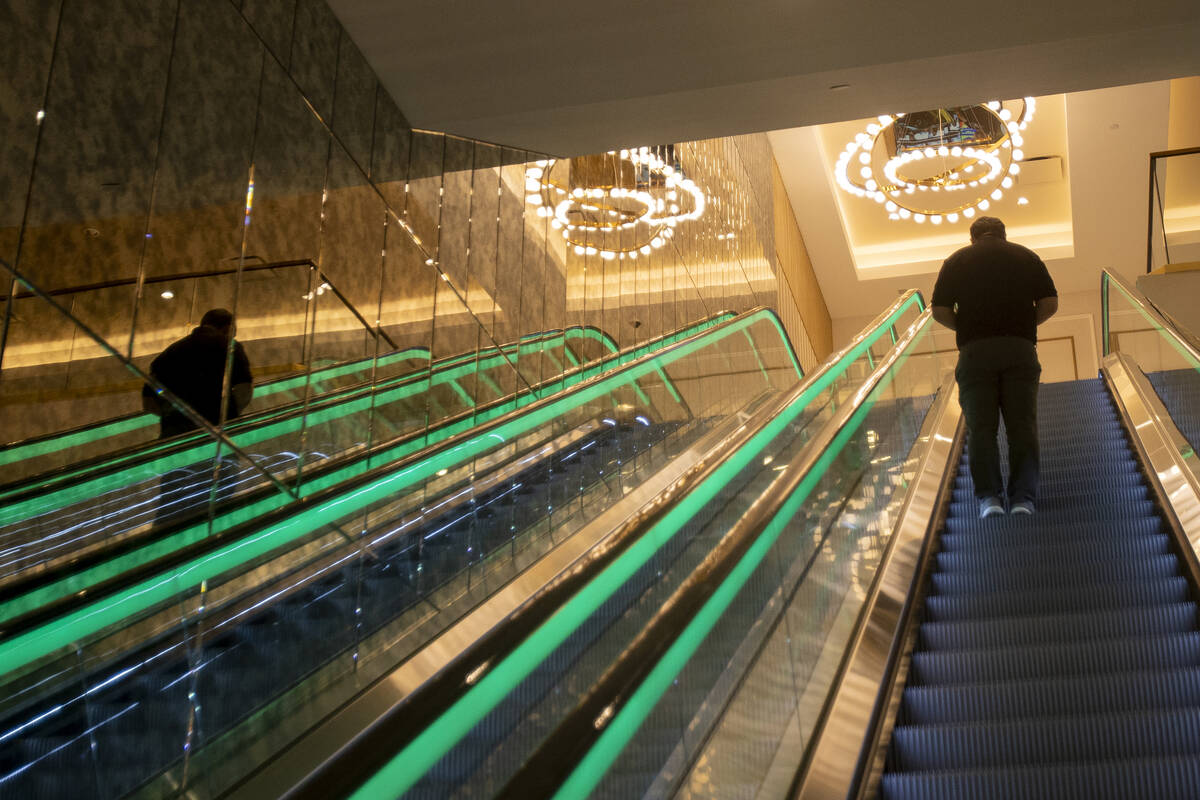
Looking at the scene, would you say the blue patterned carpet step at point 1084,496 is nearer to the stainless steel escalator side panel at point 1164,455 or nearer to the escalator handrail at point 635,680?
the stainless steel escalator side panel at point 1164,455

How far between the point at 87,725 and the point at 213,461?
171 centimetres

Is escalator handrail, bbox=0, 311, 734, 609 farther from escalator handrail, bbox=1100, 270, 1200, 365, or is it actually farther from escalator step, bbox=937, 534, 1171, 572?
escalator handrail, bbox=1100, 270, 1200, 365

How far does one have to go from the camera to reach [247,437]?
194 inches

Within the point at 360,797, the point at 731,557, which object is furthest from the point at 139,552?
the point at 360,797

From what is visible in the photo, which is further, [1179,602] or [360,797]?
[1179,602]

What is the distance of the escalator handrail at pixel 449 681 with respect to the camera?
154 centimetres

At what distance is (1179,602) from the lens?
4.33 m

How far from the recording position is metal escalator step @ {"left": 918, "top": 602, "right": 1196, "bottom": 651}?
409 centimetres

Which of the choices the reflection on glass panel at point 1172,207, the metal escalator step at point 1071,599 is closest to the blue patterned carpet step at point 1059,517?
the metal escalator step at point 1071,599

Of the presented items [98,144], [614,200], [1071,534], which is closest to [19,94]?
[98,144]

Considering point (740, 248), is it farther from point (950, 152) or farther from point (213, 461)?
point (213, 461)

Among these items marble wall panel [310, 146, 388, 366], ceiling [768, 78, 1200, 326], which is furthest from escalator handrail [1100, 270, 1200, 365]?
ceiling [768, 78, 1200, 326]

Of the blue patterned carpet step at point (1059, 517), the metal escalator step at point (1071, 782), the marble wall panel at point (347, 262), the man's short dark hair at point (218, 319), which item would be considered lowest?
the metal escalator step at point (1071, 782)

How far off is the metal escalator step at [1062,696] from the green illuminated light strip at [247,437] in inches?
109
